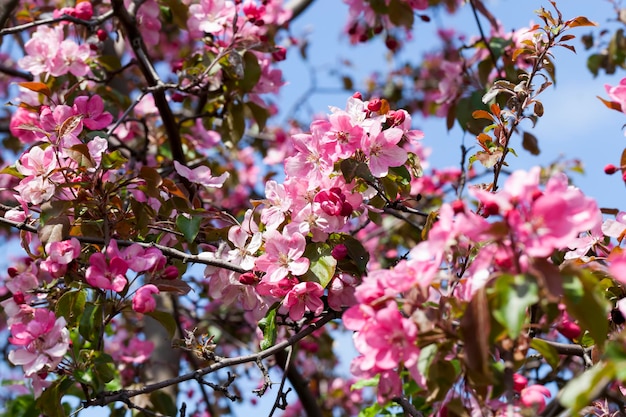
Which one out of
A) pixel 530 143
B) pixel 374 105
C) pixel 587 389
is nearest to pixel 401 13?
pixel 530 143

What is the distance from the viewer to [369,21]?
2.97 meters

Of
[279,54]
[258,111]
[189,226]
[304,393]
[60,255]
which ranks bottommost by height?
[304,393]

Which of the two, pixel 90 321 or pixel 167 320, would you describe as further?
pixel 167 320

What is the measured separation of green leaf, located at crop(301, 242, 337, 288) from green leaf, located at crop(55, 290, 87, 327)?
0.50 metres

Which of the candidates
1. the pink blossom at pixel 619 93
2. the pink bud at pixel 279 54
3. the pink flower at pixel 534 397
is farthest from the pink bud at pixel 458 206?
the pink bud at pixel 279 54

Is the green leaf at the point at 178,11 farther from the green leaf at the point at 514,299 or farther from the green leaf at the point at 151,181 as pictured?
the green leaf at the point at 514,299

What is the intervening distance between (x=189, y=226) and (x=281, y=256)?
0.85 ft

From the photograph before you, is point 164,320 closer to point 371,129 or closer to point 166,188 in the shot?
point 166,188

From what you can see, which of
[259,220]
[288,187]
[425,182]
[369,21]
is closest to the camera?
[288,187]

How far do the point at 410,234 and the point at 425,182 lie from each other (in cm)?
48

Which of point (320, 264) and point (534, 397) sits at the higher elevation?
point (320, 264)

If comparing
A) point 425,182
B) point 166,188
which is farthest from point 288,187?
point 425,182

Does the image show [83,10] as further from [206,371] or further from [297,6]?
[297,6]

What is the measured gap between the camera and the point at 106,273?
1.62 meters
